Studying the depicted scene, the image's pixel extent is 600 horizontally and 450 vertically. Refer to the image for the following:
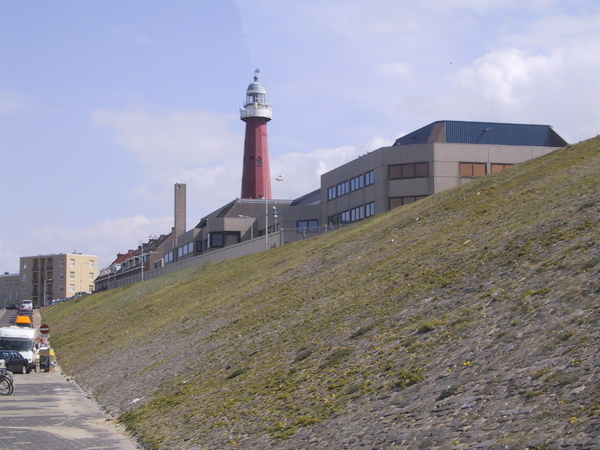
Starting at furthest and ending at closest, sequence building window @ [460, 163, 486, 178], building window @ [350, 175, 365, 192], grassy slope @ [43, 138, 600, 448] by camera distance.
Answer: building window @ [350, 175, 365, 192] < building window @ [460, 163, 486, 178] < grassy slope @ [43, 138, 600, 448]

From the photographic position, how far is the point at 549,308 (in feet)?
51.1

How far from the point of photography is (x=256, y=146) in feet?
338

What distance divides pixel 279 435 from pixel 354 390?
1.76 m

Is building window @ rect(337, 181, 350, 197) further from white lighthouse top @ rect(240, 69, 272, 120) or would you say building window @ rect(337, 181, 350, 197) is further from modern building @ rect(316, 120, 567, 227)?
white lighthouse top @ rect(240, 69, 272, 120)

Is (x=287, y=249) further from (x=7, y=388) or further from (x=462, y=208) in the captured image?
(x=7, y=388)

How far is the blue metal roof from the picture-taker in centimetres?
6900

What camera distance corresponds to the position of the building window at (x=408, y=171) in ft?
209

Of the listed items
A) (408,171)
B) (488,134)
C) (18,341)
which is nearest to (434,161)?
(408,171)

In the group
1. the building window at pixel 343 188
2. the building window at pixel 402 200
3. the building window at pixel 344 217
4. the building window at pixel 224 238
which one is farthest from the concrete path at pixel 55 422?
the building window at pixel 224 238

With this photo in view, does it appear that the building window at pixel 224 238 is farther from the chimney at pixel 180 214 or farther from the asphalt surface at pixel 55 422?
the asphalt surface at pixel 55 422

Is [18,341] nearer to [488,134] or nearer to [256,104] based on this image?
[488,134]

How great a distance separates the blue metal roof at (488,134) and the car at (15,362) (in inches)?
1516

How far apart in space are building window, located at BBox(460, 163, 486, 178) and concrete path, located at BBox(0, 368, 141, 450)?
1531 inches

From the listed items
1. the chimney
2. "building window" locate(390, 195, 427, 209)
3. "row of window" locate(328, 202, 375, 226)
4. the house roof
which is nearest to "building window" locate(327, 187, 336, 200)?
"row of window" locate(328, 202, 375, 226)
